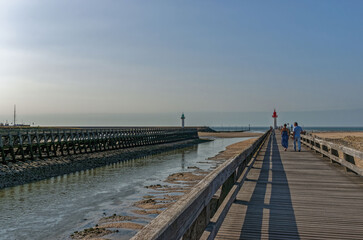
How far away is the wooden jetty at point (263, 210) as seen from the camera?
9.55 feet

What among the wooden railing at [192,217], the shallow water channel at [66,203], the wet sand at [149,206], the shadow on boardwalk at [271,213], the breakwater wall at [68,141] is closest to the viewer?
the wooden railing at [192,217]

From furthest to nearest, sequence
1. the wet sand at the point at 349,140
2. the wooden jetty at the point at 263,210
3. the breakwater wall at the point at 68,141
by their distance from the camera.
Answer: the wet sand at the point at 349,140 < the breakwater wall at the point at 68,141 < the wooden jetty at the point at 263,210

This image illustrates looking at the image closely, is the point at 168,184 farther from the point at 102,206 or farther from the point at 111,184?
the point at 102,206

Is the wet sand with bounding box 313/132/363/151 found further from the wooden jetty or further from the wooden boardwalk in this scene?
the wooden jetty

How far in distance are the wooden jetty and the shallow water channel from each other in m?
3.43

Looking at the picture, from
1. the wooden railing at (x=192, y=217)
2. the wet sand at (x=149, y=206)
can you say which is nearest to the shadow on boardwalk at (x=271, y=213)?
the wooden railing at (x=192, y=217)

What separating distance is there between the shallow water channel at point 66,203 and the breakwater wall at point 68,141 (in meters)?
6.37

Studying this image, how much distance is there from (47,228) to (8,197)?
542 cm

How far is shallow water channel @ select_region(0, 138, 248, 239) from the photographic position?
8852 mm

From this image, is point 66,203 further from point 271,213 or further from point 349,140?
point 349,140

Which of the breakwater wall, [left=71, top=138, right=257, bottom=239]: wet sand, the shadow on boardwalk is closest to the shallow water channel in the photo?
[left=71, top=138, right=257, bottom=239]: wet sand

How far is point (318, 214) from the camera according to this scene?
19.1ft

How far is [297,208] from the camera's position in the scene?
6262 millimetres

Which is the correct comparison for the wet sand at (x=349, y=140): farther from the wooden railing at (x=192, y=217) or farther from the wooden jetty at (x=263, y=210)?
the wooden railing at (x=192, y=217)
